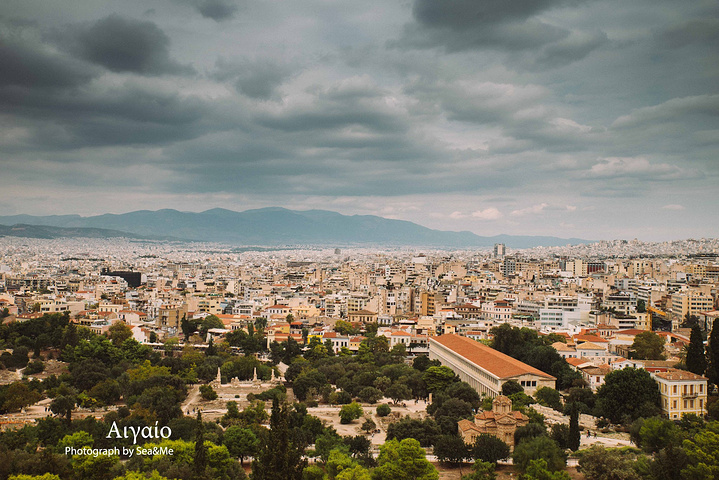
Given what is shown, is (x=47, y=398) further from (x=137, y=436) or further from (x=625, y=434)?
(x=625, y=434)

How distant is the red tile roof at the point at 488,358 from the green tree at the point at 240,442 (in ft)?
43.5

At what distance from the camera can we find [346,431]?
26812 mm

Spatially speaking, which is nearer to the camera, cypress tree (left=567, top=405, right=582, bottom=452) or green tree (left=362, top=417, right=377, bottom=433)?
cypress tree (left=567, top=405, right=582, bottom=452)

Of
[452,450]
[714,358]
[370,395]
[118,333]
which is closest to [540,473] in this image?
[452,450]

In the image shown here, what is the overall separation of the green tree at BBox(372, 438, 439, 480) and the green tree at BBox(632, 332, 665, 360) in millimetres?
23044

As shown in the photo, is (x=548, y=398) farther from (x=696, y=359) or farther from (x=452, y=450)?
(x=452, y=450)

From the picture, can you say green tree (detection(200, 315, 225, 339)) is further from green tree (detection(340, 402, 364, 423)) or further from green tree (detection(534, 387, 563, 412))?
green tree (detection(534, 387, 563, 412))

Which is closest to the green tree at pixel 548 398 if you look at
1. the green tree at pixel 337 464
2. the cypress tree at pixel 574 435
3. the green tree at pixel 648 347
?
the cypress tree at pixel 574 435

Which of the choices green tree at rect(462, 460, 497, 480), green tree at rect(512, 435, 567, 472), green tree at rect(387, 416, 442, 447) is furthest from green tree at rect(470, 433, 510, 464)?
green tree at rect(387, 416, 442, 447)

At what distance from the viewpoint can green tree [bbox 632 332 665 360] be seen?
123 feet

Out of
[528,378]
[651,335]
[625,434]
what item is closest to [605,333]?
[651,335]

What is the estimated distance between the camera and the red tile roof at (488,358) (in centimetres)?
3125

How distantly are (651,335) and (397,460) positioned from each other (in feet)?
82.7

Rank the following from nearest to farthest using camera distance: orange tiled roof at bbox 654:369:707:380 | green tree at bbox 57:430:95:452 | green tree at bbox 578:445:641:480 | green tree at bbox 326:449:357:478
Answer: green tree at bbox 578:445:641:480 < green tree at bbox 326:449:357:478 < green tree at bbox 57:430:95:452 < orange tiled roof at bbox 654:369:707:380
